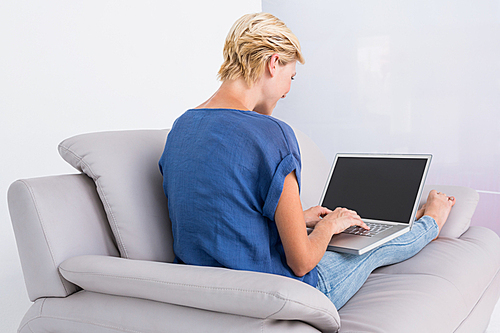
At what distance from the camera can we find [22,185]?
3.57 ft

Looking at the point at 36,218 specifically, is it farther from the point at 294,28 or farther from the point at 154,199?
the point at 294,28

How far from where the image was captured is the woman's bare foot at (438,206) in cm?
170

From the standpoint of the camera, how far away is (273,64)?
111 centimetres

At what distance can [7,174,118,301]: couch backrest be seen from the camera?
1.07 meters

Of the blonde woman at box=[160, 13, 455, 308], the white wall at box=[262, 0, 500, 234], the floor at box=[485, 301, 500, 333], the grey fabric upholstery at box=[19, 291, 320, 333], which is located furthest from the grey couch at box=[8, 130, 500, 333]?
the white wall at box=[262, 0, 500, 234]

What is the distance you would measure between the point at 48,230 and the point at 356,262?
824 millimetres

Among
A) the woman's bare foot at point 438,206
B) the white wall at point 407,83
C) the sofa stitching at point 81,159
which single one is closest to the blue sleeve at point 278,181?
the sofa stitching at point 81,159

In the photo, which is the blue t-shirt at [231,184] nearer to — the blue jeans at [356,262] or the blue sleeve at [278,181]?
the blue sleeve at [278,181]

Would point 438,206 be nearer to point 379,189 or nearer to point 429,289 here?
point 379,189

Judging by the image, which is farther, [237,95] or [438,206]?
[438,206]

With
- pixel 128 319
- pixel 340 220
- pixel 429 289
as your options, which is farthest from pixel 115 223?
pixel 429 289

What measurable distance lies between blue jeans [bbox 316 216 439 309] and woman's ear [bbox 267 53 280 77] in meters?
0.52

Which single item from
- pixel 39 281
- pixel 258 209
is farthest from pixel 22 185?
pixel 258 209

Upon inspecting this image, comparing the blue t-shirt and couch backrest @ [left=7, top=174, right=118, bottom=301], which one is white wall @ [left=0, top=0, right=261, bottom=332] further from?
the blue t-shirt
